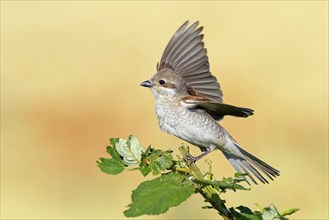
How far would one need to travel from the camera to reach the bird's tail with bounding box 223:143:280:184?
10.9 feet

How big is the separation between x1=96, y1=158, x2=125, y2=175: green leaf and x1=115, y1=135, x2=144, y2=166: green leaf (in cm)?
2

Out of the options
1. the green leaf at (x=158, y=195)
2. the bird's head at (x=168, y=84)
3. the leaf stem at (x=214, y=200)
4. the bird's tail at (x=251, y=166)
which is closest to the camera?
the green leaf at (x=158, y=195)

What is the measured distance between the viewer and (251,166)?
11.4 feet

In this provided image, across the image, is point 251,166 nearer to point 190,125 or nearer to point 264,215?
point 190,125

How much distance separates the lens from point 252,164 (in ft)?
11.4

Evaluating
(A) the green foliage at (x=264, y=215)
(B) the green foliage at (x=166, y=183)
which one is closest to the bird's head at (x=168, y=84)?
(B) the green foliage at (x=166, y=183)

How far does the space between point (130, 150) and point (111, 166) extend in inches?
2.4

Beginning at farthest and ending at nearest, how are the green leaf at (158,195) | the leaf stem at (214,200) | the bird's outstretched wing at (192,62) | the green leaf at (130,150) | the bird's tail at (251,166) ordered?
the bird's outstretched wing at (192,62) < the bird's tail at (251,166) < the green leaf at (130,150) < the leaf stem at (214,200) < the green leaf at (158,195)

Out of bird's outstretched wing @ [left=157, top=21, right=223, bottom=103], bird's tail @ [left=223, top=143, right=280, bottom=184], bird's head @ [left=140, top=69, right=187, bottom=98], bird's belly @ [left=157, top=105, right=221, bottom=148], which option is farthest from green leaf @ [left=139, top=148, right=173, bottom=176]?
bird's outstretched wing @ [left=157, top=21, right=223, bottom=103]

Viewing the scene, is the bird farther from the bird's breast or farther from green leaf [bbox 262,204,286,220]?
green leaf [bbox 262,204,286,220]

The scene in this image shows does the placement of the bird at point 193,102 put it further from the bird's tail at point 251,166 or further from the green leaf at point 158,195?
the green leaf at point 158,195

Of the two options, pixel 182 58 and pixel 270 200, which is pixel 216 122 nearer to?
pixel 182 58

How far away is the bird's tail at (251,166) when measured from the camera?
131 inches

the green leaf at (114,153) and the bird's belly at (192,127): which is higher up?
the bird's belly at (192,127)
